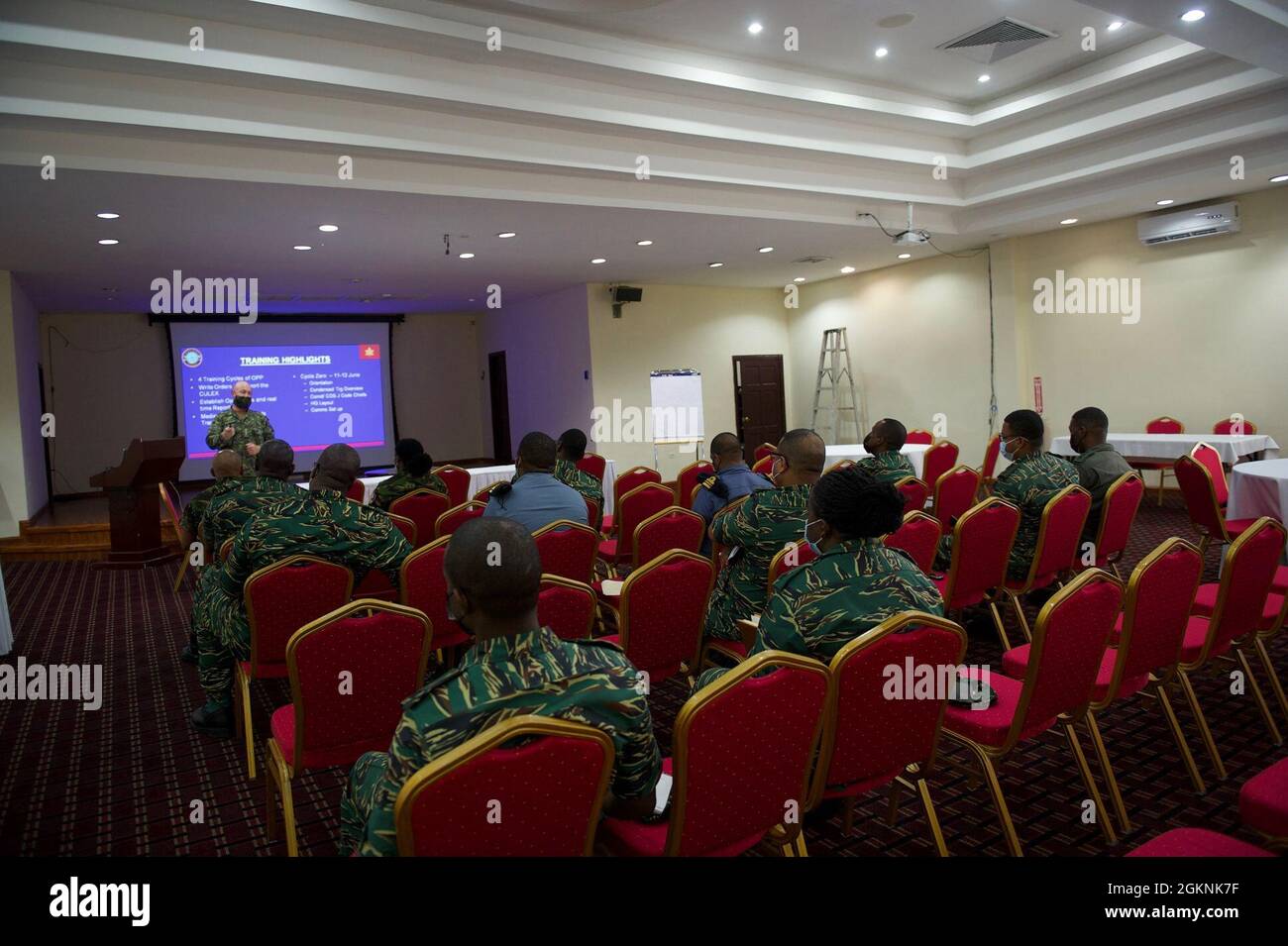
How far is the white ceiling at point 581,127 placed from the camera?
525cm

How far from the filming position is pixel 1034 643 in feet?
7.54

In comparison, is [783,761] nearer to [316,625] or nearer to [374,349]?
[316,625]

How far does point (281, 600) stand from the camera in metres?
3.20

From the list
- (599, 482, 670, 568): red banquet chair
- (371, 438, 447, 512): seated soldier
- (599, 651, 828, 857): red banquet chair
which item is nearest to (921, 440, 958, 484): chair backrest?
(599, 482, 670, 568): red banquet chair

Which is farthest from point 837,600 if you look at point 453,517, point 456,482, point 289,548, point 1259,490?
point 456,482

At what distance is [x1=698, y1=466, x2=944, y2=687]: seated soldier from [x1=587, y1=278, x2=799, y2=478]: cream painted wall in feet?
34.2

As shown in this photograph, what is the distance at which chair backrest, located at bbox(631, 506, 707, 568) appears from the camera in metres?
4.30

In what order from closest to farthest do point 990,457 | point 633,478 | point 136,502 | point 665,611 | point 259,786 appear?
point 665,611, point 259,786, point 633,478, point 136,502, point 990,457

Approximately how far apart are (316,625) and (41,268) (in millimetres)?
9509

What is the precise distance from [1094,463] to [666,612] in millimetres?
3447

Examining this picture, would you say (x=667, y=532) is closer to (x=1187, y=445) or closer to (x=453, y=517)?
(x=453, y=517)

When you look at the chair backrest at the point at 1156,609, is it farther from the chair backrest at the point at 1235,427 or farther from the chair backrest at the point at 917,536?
the chair backrest at the point at 1235,427

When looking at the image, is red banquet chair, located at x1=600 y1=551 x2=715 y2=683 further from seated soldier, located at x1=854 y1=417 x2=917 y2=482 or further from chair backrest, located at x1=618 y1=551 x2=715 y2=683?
seated soldier, located at x1=854 y1=417 x2=917 y2=482

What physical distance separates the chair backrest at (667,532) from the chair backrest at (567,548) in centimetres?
29
